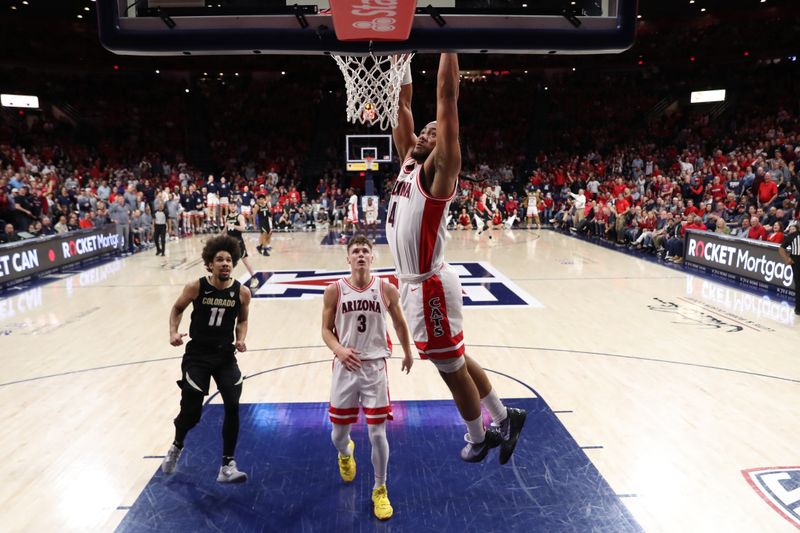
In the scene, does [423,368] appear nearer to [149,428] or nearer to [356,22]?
[149,428]

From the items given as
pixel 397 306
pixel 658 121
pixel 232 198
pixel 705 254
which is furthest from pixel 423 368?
pixel 658 121

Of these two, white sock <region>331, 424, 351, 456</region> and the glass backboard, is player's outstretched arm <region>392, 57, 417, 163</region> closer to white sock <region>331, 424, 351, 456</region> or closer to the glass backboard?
the glass backboard

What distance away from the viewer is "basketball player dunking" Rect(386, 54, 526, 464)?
320 cm

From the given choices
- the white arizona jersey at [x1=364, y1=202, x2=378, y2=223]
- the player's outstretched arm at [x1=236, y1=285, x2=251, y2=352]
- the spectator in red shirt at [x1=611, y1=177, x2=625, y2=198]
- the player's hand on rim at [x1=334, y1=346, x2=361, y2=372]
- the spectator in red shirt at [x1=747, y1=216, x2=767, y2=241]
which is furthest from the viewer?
the spectator in red shirt at [x1=611, y1=177, x2=625, y2=198]

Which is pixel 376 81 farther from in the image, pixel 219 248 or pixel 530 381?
pixel 530 381

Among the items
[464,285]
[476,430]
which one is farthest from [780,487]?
[464,285]

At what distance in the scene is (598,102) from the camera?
2872 centimetres

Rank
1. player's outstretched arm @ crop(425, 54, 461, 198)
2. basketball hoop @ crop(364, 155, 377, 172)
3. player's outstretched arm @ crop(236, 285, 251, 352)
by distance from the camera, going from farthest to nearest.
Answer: basketball hoop @ crop(364, 155, 377, 172)
player's outstretched arm @ crop(236, 285, 251, 352)
player's outstretched arm @ crop(425, 54, 461, 198)

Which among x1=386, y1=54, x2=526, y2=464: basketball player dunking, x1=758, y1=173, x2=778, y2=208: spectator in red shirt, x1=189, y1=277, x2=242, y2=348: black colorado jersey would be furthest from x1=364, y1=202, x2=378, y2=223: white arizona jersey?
x1=386, y1=54, x2=526, y2=464: basketball player dunking

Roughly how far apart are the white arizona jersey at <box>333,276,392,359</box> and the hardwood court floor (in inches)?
39.2

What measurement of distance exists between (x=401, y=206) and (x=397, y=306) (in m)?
0.70

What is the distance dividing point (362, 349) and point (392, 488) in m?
0.96

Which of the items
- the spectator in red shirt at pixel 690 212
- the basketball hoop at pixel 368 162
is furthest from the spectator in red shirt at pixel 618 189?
the basketball hoop at pixel 368 162

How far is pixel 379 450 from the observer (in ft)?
12.0
